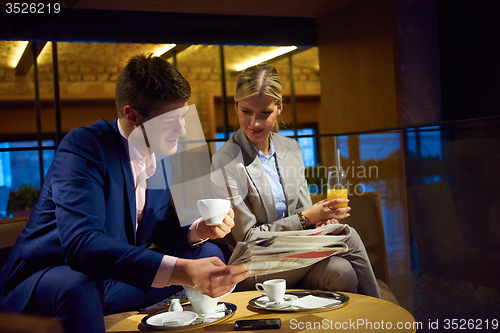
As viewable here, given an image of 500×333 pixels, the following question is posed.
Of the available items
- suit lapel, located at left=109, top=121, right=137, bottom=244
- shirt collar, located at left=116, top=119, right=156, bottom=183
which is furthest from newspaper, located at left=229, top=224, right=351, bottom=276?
shirt collar, located at left=116, top=119, right=156, bottom=183

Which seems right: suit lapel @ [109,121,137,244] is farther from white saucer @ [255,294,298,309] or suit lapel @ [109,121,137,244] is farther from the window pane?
the window pane

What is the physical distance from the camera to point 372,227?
2.18m

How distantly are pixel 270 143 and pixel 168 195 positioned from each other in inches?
34.6

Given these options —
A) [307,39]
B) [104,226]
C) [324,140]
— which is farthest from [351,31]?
[104,226]

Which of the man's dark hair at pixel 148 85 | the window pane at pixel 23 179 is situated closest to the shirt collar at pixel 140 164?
the man's dark hair at pixel 148 85

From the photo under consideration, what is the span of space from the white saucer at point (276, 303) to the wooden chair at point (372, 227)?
87 centimetres

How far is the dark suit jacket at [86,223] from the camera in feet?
3.80

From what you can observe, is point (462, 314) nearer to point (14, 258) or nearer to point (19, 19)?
point (14, 258)

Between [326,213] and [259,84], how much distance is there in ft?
2.26

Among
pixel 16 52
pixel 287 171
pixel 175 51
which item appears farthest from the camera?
pixel 175 51

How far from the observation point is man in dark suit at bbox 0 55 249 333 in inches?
45.4
